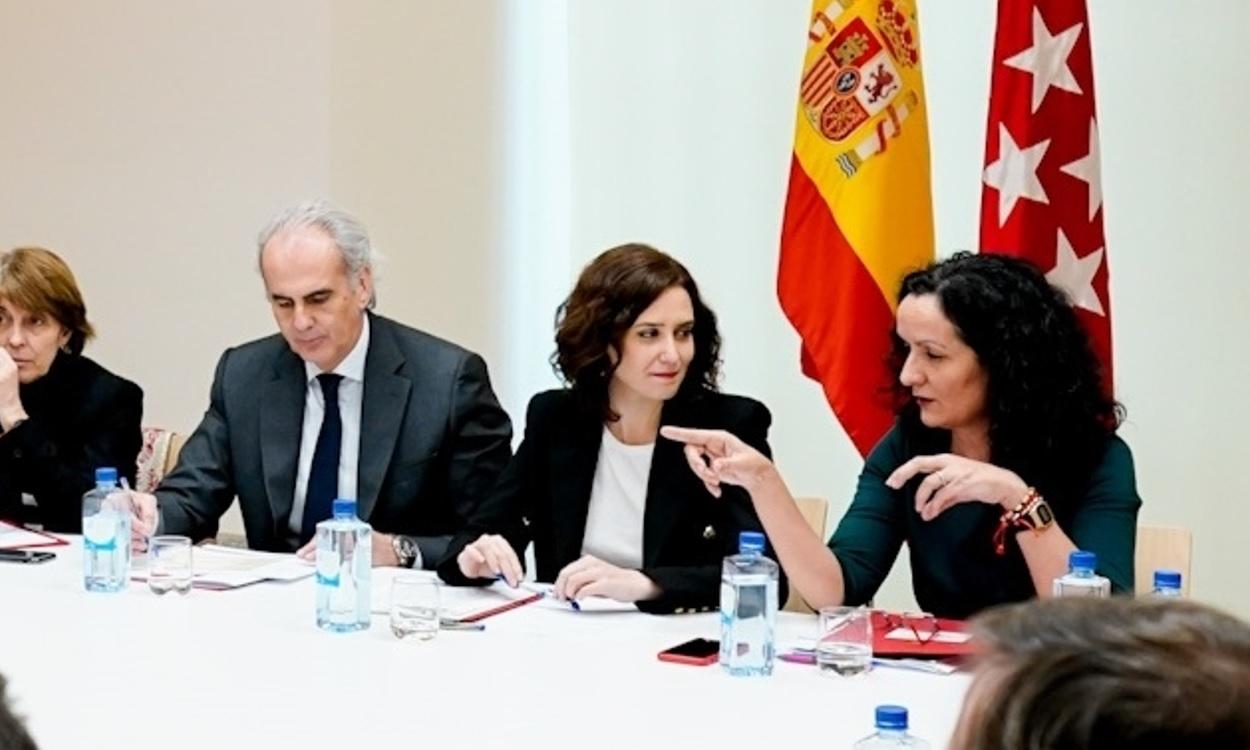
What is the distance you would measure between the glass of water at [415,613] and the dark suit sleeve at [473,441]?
85 cm

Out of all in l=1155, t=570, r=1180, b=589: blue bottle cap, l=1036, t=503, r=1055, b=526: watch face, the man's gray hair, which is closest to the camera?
l=1155, t=570, r=1180, b=589: blue bottle cap

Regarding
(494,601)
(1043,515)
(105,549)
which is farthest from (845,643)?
(105,549)

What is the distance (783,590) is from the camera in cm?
295

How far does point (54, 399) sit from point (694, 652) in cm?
220

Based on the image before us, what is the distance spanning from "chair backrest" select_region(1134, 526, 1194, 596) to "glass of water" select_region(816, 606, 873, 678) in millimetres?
820

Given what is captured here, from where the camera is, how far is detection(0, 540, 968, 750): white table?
205 centimetres

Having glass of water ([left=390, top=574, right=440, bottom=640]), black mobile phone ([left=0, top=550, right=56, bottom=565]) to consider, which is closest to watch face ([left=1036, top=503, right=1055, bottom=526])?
glass of water ([left=390, top=574, right=440, bottom=640])

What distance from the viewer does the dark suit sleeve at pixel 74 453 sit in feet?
12.4

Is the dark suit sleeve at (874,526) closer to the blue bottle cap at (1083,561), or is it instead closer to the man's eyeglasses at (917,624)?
the man's eyeglasses at (917,624)

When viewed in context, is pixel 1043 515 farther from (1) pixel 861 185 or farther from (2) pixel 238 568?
(2) pixel 238 568

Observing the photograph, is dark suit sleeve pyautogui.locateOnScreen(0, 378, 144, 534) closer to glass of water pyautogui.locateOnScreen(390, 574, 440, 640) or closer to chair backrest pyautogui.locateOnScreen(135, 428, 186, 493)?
chair backrest pyautogui.locateOnScreen(135, 428, 186, 493)

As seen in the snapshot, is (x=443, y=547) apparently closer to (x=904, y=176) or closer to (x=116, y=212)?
(x=904, y=176)

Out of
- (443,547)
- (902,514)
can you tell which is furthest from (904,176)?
(443,547)

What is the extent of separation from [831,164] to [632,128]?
3.40 ft
